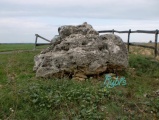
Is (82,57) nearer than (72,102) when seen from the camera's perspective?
No

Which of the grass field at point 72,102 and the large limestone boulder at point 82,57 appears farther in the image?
the large limestone boulder at point 82,57

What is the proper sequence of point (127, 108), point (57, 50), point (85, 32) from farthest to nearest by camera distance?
point (85, 32) → point (57, 50) → point (127, 108)

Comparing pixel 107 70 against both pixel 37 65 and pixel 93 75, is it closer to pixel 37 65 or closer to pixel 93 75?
pixel 93 75

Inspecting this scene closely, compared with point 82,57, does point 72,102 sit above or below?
below

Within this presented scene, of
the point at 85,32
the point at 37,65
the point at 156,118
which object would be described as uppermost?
the point at 85,32

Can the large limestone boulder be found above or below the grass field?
above

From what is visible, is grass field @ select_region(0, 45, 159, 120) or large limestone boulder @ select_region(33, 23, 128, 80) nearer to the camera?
grass field @ select_region(0, 45, 159, 120)

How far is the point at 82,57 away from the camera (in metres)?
8.45

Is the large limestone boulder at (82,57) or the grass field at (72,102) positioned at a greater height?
the large limestone boulder at (82,57)

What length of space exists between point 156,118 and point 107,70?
322 cm

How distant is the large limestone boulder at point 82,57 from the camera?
8.47 metres

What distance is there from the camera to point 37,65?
9.28 metres

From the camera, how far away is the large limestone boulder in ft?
27.8

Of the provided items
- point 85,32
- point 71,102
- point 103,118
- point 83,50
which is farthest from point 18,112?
point 85,32
